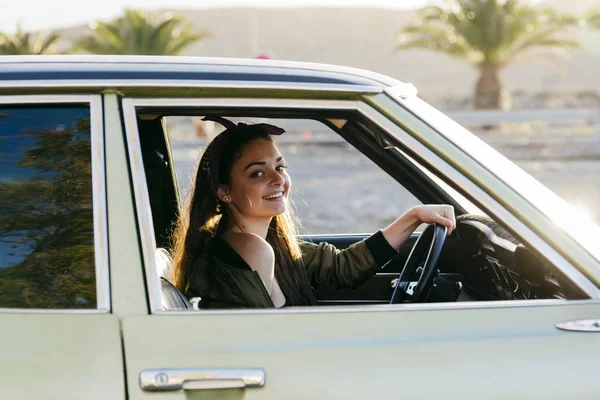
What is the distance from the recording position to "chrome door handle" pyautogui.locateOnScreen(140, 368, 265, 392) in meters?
1.97

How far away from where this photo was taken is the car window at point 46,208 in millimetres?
2119

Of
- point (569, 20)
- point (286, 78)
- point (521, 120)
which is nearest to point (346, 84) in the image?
point (286, 78)

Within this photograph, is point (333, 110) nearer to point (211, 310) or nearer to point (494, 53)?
point (211, 310)

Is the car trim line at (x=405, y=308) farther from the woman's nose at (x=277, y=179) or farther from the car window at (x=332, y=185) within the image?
the car window at (x=332, y=185)

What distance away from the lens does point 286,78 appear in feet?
7.30

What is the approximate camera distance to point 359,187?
15.0 meters

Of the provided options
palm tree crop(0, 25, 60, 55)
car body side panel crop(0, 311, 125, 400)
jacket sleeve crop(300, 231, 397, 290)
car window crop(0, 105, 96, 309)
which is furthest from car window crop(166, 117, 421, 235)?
palm tree crop(0, 25, 60, 55)

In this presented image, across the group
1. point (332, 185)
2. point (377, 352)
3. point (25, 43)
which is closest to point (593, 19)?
point (332, 185)

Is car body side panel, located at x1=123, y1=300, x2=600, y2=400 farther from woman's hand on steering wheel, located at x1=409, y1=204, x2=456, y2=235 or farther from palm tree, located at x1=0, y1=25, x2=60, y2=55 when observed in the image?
palm tree, located at x1=0, y1=25, x2=60, y2=55

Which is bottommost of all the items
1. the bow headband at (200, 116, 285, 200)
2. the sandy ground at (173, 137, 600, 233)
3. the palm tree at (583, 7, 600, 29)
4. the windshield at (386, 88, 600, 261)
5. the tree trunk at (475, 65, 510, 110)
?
the windshield at (386, 88, 600, 261)

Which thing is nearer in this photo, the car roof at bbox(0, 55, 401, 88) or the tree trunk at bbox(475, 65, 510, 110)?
the car roof at bbox(0, 55, 401, 88)

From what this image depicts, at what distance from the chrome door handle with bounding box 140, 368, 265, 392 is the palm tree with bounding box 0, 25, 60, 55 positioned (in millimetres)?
21782

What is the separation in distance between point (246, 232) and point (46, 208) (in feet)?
2.86

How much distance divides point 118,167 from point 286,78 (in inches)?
18.9
